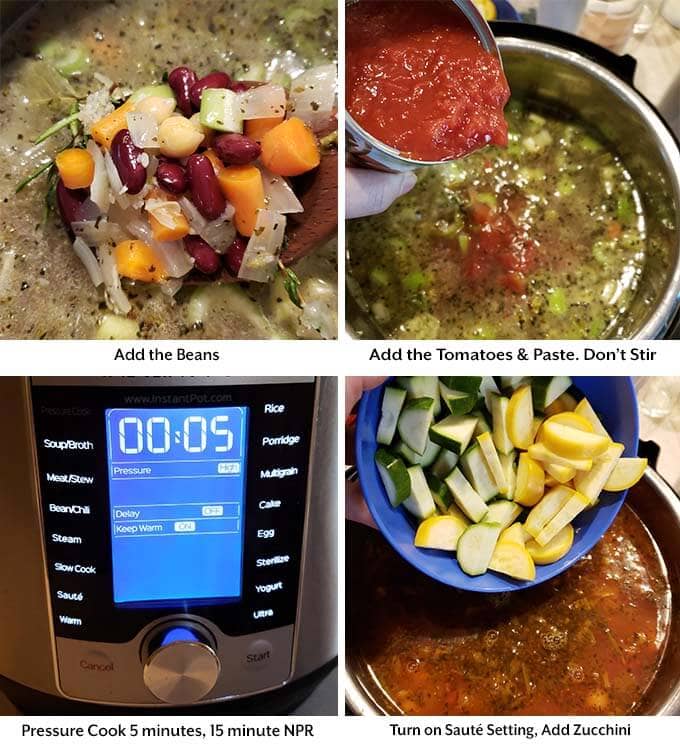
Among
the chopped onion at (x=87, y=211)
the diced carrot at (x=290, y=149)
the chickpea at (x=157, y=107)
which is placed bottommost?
the chopped onion at (x=87, y=211)

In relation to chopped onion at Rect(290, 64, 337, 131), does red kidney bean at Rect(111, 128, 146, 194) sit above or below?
below

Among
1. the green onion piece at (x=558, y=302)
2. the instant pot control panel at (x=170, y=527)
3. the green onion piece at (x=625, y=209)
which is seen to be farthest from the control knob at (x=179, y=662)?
the green onion piece at (x=625, y=209)

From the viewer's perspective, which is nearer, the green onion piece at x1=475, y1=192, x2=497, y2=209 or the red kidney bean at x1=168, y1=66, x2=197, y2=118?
the red kidney bean at x1=168, y1=66, x2=197, y2=118

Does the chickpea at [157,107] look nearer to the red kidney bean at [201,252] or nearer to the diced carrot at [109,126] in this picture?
the diced carrot at [109,126]

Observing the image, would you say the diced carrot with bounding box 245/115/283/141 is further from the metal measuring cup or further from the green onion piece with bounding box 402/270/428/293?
the green onion piece with bounding box 402/270/428/293

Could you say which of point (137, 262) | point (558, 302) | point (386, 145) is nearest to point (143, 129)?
point (137, 262)

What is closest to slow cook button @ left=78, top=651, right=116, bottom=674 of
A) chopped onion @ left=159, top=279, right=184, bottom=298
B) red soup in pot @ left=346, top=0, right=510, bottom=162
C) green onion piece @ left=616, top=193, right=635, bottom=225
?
chopped onion @ left=159, top=279, right=184, bottom=298

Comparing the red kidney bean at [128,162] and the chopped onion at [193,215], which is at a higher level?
the red kidney bean at [128,162]
